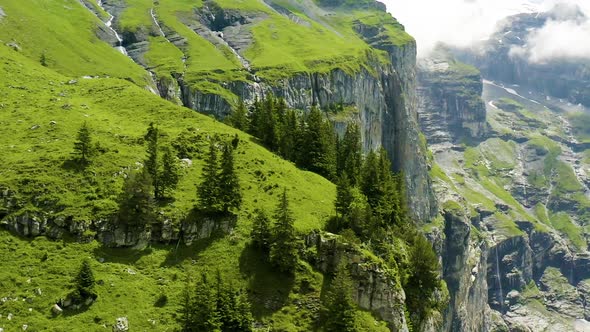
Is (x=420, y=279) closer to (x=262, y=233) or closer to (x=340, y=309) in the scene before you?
(x=340, y=309)

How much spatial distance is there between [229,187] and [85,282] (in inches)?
887

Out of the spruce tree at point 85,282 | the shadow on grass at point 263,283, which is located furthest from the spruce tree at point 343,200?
the spruce tree at point 85,282

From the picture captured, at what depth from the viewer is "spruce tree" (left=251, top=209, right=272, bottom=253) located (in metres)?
71.1

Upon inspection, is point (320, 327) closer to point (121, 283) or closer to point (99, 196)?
point (121, 283)

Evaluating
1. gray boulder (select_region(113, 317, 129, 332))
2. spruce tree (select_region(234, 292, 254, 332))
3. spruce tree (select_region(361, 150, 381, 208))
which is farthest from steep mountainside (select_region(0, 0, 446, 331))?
spruce tree (select_region(361, 150, 381, 208))

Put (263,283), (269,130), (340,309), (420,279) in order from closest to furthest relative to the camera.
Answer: (340,309)
(263,283)
(420,279)
(269,130)

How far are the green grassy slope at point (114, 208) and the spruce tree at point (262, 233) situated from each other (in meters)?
1.55

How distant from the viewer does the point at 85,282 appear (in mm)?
59875

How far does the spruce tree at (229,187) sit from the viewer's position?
242 feet

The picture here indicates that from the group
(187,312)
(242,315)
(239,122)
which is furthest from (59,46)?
(242,315)

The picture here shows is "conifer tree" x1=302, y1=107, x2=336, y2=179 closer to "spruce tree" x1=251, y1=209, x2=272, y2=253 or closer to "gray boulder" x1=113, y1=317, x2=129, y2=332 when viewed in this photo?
"spruce tree" x1=251, y1=209, x2=272, y2=253

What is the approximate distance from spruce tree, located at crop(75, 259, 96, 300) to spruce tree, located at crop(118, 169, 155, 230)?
9.23 metres

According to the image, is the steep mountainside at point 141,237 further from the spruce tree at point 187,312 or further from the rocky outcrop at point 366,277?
the spruce tree at point 187,312

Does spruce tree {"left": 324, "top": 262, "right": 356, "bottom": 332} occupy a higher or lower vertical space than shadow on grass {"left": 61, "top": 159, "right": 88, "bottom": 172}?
lower
